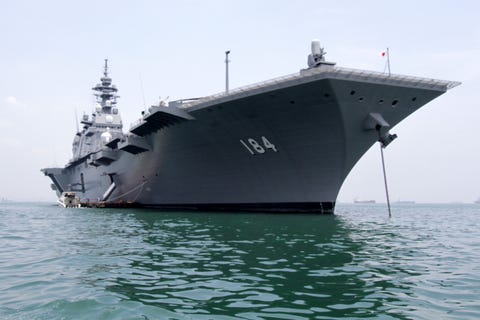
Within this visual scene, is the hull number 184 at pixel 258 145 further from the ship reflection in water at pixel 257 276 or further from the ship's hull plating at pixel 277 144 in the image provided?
the ship reflection in water at pixel 257 276

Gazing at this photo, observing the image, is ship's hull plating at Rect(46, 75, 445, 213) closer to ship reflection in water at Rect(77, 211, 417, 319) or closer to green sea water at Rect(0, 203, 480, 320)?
ship reflection in water at Rect(77, 211, 417, 319)

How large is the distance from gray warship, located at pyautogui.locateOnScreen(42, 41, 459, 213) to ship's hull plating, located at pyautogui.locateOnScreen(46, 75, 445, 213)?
0.18 feet

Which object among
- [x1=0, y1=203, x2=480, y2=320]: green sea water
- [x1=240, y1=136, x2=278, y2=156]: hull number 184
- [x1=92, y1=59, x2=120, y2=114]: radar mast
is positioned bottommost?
[x1=0, y1=203, x2=480, y2=320]: green sea water

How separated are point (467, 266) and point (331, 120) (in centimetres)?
1144

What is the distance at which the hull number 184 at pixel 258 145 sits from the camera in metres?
21.5

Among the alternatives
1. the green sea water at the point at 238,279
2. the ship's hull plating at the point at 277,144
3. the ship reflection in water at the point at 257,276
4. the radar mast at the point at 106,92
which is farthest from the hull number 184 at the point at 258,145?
the radar mast at the point at 106,92

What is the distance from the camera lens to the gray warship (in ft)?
61.4

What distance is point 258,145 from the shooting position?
21.8 metres

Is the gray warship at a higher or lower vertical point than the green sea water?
higher

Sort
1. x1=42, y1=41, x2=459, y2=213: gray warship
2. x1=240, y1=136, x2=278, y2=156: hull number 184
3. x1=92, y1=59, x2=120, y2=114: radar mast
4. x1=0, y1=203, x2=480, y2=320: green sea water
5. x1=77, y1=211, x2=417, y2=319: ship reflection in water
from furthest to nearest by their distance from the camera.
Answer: x1=92, y1=59, x2=120, y2=114: radar mast → x1=240, y1=136, x2=278, y2=156: hull number 184 → x1=42, y1=41, x2=459, y2=213: gray warship → x1=77, y1=211, x2=417, y2=319: ship reflection in water → x1=0, y1=203, x2=480, y2=320: green sea water

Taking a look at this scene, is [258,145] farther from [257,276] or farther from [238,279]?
[238,279]

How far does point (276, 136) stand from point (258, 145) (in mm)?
1227

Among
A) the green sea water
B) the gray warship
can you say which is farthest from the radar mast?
the green sea water

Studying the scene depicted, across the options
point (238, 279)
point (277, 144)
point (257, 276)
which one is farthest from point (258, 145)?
point (238, 279)
